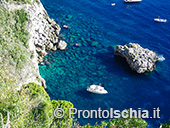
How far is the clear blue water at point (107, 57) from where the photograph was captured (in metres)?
45.2

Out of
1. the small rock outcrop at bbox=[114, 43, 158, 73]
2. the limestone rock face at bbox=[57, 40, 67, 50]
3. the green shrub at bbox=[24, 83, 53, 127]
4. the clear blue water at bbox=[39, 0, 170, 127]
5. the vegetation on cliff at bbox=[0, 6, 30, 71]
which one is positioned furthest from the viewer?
the limestone rock face at bbox=[57, 40, 67, 50]

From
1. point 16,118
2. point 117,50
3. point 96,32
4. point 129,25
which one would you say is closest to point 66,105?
point 16,118

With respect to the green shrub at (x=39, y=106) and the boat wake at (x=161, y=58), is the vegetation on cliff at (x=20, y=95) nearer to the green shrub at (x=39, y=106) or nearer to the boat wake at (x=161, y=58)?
the green shrub at (x=39, y=106)

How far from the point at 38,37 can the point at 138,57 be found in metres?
22.6

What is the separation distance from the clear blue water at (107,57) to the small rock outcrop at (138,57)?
1.33m

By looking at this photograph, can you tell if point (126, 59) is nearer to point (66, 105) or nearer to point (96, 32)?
point (96, 32)

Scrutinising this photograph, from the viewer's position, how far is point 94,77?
4909 cm

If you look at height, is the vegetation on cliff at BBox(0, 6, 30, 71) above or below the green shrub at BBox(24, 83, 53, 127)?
above

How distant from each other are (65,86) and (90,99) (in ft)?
18.9

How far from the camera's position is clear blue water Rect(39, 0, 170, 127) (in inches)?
1781

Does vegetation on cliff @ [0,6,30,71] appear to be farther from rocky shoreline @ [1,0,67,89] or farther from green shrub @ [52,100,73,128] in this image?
green shrub @ [52,100,73,128]

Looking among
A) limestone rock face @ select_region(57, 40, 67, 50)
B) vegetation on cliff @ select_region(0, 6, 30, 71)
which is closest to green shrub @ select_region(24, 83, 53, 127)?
vegetation on cliff @ select_region(0, 6, 30, 71)

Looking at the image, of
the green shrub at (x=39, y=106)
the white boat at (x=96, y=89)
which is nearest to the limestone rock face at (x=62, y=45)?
the white boat at (x=96, y=89)

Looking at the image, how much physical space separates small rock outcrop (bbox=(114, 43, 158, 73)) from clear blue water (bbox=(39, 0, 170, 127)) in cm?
133
